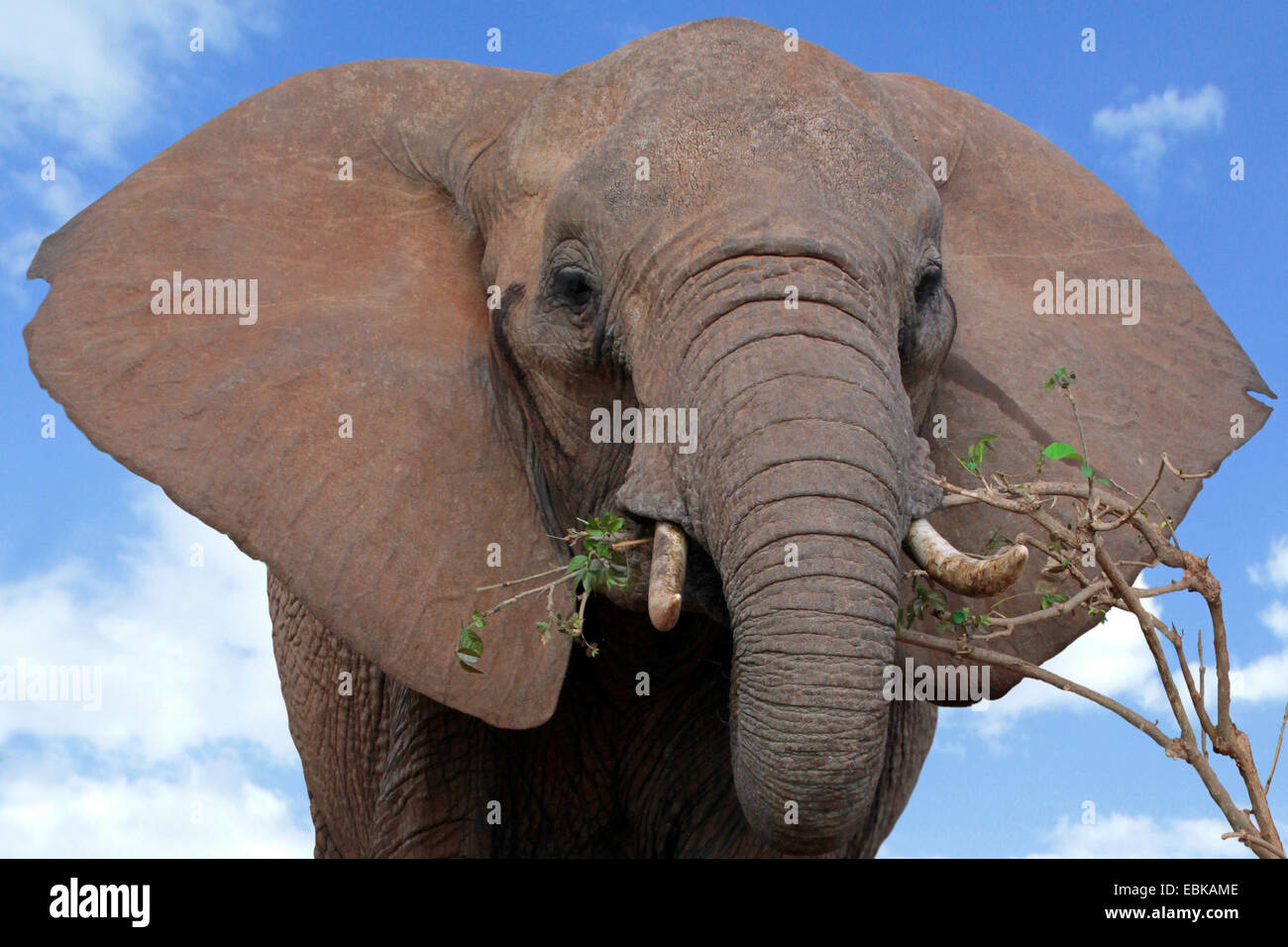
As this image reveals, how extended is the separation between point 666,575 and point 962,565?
728 millimetres

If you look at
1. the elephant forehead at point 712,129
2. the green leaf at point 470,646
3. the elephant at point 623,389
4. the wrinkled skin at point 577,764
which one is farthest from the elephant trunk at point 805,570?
the wrinkled skin at point 577,764

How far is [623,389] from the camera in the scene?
15.0 feet

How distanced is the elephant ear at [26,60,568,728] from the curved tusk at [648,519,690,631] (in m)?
0.67

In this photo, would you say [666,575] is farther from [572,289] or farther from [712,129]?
[712,129]

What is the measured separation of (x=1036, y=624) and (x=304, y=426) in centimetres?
243

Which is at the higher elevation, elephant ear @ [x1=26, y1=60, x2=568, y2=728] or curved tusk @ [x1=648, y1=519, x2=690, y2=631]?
elephant ear @ [x1=26, y1=60, x2=568, y2=728]

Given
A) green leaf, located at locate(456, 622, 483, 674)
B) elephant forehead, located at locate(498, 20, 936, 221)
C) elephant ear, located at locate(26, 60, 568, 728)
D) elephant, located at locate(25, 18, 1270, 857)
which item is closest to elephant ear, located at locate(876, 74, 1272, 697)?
elephant, located at locate(25, 18, 1270, 857)

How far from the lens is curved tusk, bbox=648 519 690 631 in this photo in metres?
3.90

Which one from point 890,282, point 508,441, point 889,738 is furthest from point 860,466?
point 889,738

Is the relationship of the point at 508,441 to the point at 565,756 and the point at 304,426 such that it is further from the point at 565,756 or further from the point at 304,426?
the point at 565,756

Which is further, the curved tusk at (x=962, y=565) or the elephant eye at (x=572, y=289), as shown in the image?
the elephant eye at (x=572, y=289)

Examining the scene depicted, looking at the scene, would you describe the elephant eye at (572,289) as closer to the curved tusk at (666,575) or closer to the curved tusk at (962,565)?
the curved tusk at (666,575)

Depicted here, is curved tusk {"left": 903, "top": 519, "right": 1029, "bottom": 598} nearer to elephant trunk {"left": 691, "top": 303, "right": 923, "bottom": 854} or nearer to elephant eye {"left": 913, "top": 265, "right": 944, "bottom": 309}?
elephant trunk {"left": 691, "top": 303, "right": 923, "bottom": 854}

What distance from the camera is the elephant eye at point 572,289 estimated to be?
455 centimetres
